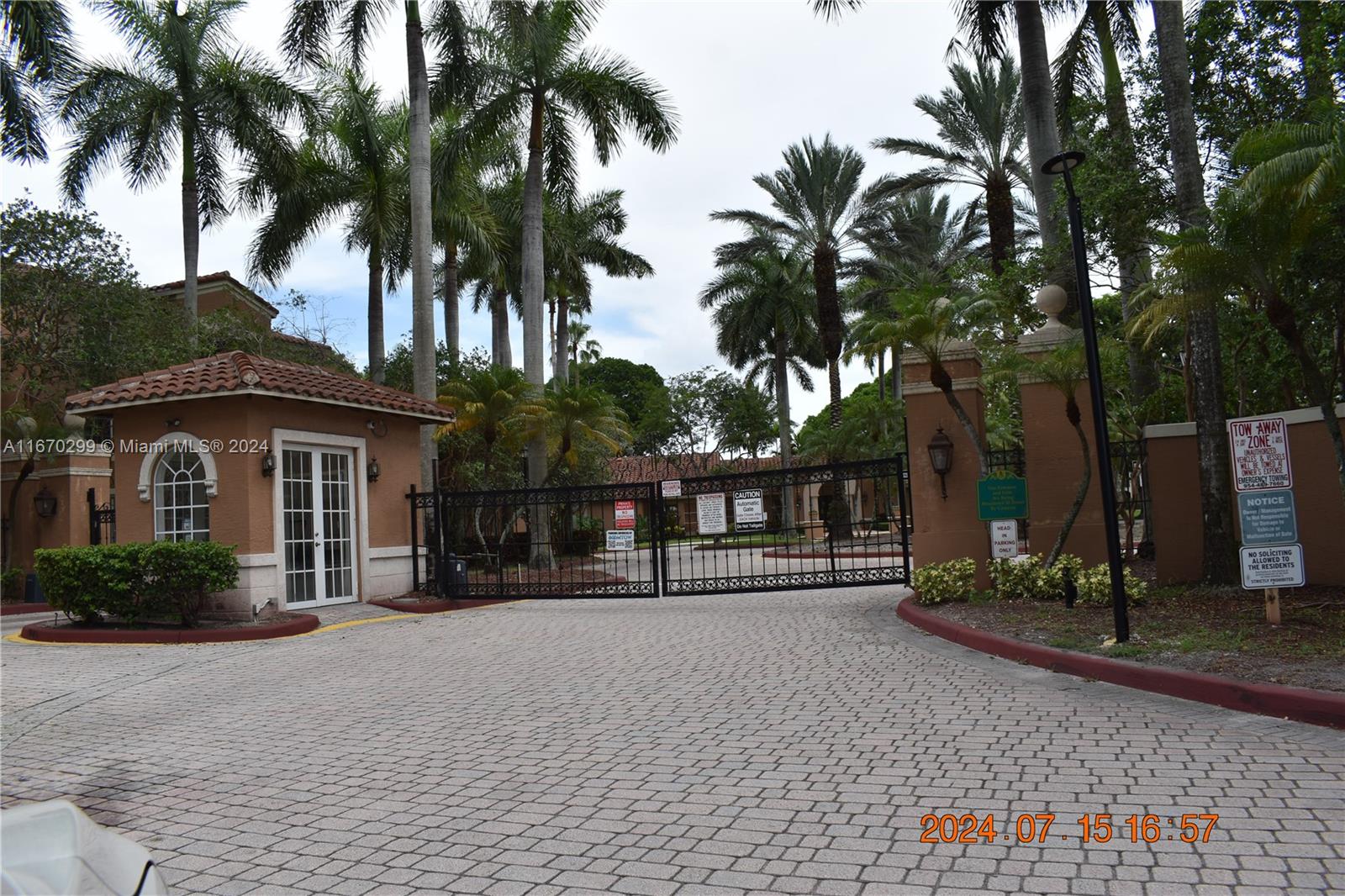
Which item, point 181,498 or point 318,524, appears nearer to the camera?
point 181,498

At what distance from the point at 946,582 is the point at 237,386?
10.4 meters

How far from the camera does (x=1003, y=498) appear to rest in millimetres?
11727

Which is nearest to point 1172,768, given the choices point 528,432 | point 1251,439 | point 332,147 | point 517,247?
point 1251,439

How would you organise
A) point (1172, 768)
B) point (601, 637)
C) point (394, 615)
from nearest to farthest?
point (1172, 768) → point (601, 637) → point (394, 615)

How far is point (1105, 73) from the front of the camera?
1789 centimetres

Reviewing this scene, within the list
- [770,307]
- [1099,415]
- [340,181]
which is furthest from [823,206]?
[1099,415]

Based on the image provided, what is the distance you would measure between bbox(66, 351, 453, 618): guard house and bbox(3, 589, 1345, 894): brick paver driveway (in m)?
3.98

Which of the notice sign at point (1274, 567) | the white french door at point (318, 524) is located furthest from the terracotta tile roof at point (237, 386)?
the notice sign at point (1274, 567)

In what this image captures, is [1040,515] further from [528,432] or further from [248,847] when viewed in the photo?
[528,432]

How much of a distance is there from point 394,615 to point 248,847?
10439 mm

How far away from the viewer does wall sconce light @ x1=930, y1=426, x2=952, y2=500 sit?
41.3 feet

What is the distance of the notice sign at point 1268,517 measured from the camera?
820 centimetres

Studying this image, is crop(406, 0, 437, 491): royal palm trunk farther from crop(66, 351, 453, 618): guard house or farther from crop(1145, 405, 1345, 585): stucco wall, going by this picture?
crop(1145, 405, 1345, 585): stucco wall

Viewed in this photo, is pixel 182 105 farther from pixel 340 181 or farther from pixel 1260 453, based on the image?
pixel 1260 453
